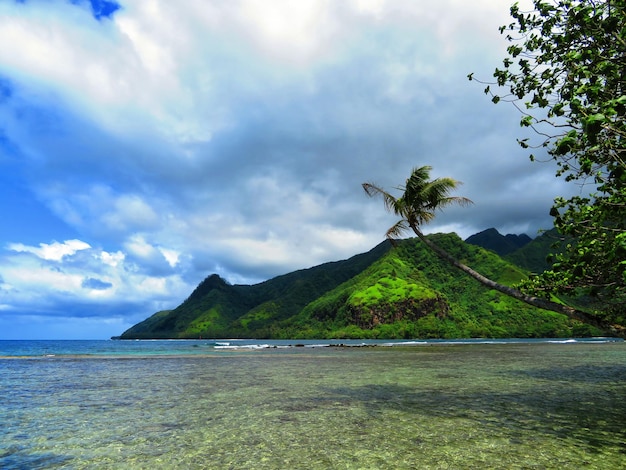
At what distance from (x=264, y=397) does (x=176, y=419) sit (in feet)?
19.4

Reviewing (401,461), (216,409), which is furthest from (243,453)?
(216,409)

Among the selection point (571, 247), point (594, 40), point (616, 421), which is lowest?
point (616, 421)

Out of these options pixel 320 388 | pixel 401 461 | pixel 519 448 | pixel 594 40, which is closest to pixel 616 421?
pixel 519 448

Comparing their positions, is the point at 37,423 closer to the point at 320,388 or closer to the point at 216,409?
the point at 216,409

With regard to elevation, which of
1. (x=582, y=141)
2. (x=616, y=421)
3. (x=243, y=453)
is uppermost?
(x=582, y=141)

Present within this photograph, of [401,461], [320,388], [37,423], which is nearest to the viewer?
[401,461]

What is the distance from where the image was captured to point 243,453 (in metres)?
10.9

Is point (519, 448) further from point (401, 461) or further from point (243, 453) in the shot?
point (243, 453)

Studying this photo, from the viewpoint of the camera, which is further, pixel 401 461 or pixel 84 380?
pixel 84 380

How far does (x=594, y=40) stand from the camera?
11672mm

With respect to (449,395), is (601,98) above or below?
above

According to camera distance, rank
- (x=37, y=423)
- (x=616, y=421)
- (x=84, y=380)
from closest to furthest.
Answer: (x=616, y=421) < (x=37, y=423) < (x=84, y=380)

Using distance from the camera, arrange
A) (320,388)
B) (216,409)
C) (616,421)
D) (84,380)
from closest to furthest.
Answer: (616,421)
(216,409)
(320,388)
(84,380)

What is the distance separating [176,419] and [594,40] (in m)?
19.0
